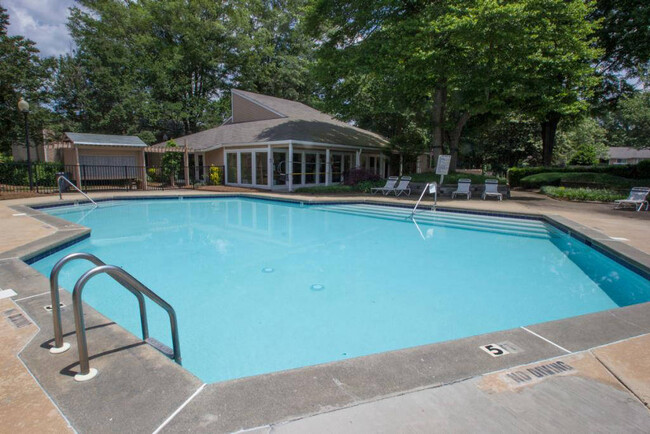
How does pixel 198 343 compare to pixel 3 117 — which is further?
pixel 3 117

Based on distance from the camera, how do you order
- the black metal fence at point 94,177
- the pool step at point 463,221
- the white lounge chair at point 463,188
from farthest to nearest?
the black metal fence at point 94,177 → the white lounge chair at point 463,188 → the pool step at point 463,221

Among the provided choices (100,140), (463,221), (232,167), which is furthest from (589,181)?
(100,140)

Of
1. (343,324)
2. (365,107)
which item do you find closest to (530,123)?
(365,107)

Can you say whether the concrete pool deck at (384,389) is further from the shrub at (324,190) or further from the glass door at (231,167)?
the glass door at (231,167)

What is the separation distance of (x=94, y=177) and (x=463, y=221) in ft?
55.7

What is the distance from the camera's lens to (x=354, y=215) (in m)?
12.2

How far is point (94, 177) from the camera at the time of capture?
1698 cm

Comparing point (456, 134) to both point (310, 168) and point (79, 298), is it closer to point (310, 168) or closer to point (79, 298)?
point (310, 168)

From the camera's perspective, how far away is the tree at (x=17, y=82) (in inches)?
631

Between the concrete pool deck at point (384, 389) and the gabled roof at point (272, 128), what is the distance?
14934 millimetres

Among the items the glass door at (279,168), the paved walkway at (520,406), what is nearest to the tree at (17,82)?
the glass door at (279,168)

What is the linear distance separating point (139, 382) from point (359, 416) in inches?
52.4

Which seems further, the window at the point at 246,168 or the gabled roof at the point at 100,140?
the window at the point at 246,168

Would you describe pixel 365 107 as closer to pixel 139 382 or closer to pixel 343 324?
pixel 343 324
